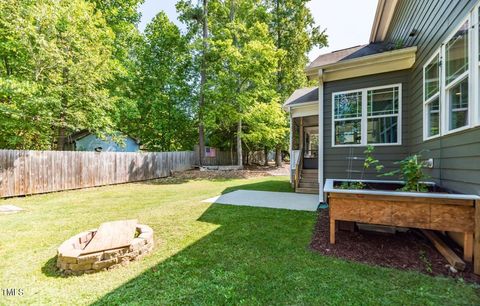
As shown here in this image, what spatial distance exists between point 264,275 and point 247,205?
11.4ft

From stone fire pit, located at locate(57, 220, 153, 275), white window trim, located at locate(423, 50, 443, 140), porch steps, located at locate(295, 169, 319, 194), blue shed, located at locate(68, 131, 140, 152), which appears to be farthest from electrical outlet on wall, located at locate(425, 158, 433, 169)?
blue shed, located at locate(68, 131, 140, 152)

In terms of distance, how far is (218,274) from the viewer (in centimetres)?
271

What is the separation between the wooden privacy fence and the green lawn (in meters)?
4.01

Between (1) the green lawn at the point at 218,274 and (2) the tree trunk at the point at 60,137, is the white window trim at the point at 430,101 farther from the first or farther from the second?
(2) the tree trunk at the point at 60,137

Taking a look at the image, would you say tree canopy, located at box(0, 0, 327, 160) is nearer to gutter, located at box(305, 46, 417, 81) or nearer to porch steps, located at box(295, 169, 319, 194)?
porch steps, located at box(295, 169, 319, 194)

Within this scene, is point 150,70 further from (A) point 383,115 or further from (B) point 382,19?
(A) point 383,115

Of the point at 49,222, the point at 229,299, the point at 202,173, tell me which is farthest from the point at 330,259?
the point at 202,173

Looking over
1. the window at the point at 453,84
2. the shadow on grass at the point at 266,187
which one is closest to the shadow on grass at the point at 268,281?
the window at the point at 453,84

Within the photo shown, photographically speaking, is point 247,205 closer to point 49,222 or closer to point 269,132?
point 49,222

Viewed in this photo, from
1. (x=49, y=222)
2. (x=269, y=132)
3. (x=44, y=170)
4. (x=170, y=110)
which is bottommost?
(x=49, y=222)

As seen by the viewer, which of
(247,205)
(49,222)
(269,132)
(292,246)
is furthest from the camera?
(269,132)

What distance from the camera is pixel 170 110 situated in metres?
18.9

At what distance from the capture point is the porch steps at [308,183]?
26.2 feet

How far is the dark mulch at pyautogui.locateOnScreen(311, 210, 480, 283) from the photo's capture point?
2808mm
